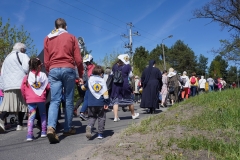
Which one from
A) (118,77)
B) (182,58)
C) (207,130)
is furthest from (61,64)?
(182,58)

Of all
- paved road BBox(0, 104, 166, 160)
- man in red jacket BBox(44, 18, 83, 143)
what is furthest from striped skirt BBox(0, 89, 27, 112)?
Result: man in red jacket BBox(44, 18, 83, 143)

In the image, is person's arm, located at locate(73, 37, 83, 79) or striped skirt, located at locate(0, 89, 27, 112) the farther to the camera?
striped skirt, located at locate(0, 89, 27, 112)

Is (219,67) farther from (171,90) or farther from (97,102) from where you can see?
(97,102)

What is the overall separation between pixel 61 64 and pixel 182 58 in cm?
7948

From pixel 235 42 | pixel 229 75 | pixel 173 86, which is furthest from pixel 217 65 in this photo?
pixel 173 86

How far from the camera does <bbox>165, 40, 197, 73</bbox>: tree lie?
81750 mm

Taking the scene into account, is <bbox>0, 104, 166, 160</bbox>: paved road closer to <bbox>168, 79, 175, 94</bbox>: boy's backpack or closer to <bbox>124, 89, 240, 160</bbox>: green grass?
<bbox>124, 89, 240, 160</bbox>: green grass

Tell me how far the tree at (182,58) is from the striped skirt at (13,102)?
256 feet

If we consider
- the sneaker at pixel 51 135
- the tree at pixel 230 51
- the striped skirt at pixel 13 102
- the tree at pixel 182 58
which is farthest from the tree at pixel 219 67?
the sneaker at pixel 51 135

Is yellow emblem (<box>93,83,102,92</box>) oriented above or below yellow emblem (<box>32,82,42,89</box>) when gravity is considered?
below

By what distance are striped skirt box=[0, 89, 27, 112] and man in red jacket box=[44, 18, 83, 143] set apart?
1668mm

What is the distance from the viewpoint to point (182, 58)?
268ft

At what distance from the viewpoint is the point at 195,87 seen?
17484mm

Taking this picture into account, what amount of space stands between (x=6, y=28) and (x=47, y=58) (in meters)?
29.4
